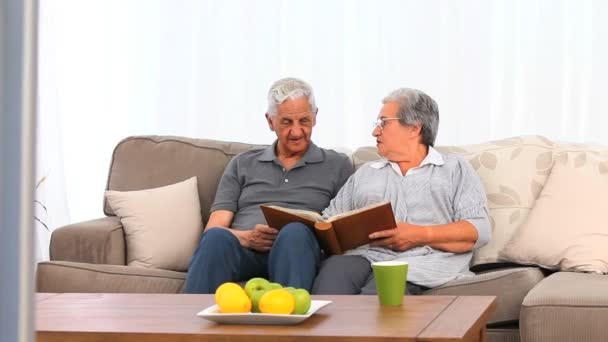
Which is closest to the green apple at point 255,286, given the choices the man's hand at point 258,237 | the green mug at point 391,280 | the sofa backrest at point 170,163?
the green mug at point 391,280

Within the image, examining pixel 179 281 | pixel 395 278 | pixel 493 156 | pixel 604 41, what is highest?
pixel 604 41

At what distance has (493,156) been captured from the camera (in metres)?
3.43

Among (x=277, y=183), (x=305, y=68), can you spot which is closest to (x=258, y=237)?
(x=277, y=183)

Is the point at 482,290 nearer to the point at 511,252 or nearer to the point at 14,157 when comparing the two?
the point at 511,252

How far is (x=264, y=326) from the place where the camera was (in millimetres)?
2000

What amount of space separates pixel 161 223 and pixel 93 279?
414 mm

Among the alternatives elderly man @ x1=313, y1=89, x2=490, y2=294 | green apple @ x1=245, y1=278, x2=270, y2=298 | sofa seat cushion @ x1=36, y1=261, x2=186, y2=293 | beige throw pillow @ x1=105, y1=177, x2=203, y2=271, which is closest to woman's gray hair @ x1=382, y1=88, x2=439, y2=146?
elderly man @ x1=313, y1=89, x2=490, y2=294

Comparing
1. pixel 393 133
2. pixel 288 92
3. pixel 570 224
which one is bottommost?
pixel 570 224

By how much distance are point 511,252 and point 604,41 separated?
140 centimetres

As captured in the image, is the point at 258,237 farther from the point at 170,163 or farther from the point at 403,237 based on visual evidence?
the point at 170,163

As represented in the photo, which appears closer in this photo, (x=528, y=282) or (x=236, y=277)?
(x=528, y=282)

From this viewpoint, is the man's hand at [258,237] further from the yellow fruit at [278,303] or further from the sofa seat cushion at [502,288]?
the yellow fruit at [278,303]

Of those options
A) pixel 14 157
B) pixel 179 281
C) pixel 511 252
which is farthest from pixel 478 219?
pixel 14 157

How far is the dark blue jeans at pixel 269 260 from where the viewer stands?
297 centimetres
